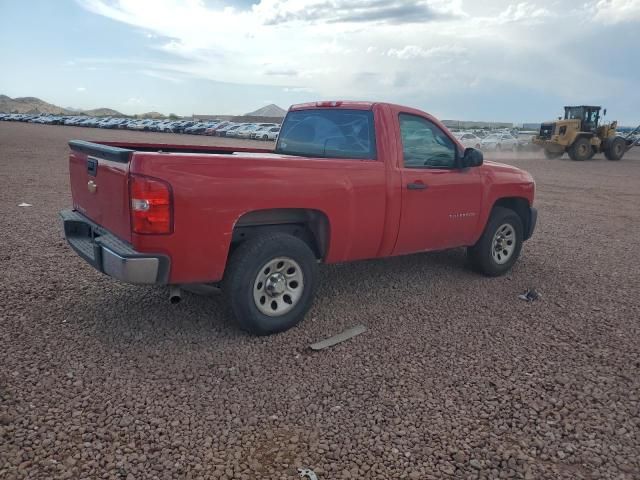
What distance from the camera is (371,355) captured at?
420cm

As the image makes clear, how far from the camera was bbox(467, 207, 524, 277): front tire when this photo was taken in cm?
614

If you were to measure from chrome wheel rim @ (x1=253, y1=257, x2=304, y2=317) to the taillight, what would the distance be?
902mm

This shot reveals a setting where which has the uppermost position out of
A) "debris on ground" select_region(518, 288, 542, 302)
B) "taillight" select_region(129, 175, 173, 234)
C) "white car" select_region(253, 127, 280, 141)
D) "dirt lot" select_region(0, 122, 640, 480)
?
"white car" select_region(253, 127, 280, 141)

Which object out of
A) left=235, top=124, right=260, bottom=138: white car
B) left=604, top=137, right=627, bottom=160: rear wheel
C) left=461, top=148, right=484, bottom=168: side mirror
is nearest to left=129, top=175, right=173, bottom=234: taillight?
left=461, top=148, right=484, bottom=168: side mirror

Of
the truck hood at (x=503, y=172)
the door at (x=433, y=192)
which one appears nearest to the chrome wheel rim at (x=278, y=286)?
the door at (x=433, y=192)

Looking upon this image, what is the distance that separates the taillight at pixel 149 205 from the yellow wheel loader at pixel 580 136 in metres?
28.2

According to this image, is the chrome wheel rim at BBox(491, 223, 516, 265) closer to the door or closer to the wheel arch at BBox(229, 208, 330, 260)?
the door

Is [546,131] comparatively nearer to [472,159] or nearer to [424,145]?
[472,159]

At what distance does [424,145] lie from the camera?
17.8 ft

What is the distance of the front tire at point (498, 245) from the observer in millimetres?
6145

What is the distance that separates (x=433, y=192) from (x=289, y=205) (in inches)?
69.2

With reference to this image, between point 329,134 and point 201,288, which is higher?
point 329,134

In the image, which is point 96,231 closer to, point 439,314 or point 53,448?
point 53,448

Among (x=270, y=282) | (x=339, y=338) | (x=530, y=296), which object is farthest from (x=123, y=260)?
(x=530, y=296)
